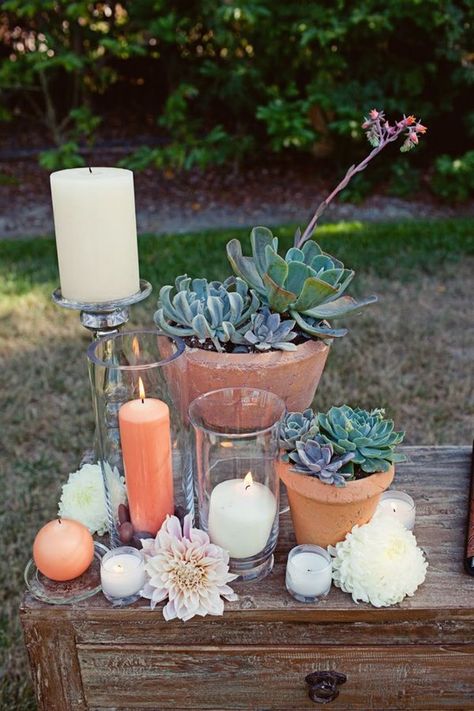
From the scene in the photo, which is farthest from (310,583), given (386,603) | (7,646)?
(7,646)

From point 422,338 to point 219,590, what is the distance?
1911 millimetres

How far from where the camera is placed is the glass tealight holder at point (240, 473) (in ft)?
2.94

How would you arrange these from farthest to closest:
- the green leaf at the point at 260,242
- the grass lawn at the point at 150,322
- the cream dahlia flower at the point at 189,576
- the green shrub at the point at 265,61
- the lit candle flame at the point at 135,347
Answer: the green shrub at the point at 265,61, the grass lawn at the point at 150,322, the green leaf at the point at 260,242, the lit candle flame at the point at 135,347, the cream dahlia flower at the point at 189,576

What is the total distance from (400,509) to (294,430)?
21 cm

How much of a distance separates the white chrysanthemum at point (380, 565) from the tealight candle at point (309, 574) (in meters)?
0.02

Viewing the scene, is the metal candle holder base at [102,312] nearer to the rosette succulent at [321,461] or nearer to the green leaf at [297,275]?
the green leaf at [297,275]

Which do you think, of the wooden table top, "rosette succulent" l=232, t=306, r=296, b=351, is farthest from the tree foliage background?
the wooden table top

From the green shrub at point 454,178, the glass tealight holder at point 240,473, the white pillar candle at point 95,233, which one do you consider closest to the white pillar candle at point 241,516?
the glass tealight holder at point 240,473

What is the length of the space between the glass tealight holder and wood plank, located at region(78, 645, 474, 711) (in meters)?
0.11

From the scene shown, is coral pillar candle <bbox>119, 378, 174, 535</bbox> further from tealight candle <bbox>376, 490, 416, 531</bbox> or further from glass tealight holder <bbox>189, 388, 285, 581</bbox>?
tealight candle <bbox>376, 490, 416, 531</bbox>

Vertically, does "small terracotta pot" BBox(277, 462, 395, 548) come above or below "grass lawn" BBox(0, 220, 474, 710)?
above

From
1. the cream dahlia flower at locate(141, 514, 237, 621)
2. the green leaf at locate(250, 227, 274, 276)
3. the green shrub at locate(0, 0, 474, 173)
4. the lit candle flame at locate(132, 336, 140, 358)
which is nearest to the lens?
the cream dahlia flower at locate(141, 514, 237, 621)

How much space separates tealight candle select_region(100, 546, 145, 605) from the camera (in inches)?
35.1

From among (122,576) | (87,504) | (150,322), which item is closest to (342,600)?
(122,576)
